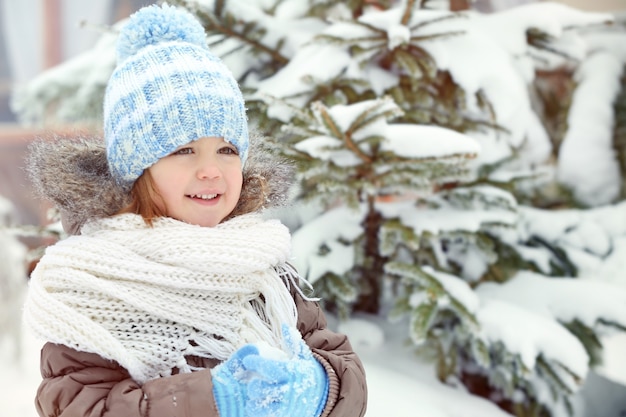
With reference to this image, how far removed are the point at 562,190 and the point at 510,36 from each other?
2.54 ft

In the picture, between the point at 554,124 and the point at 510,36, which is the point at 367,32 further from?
the point at 554,124

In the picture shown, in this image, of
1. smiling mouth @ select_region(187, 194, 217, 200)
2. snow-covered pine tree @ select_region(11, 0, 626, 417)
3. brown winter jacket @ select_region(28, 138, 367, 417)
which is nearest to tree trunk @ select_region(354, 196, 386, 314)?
snow-covered pine tree @ select_region(11, 0, 626, 417)

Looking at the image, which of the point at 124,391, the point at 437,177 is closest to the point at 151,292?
the point at 124,391

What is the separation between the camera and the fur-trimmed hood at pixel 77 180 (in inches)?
39.6

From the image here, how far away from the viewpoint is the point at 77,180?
3.36 ft

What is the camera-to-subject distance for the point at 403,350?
2.08 m

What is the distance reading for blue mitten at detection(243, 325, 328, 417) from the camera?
817 mm

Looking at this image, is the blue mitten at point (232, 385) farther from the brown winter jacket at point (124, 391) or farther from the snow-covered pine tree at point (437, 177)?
the snow-covered pine tree at point (437, 177)

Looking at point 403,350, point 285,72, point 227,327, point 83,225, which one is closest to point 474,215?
point 403,350

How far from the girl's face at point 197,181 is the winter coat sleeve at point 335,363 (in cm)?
24

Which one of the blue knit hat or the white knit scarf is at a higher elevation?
the blue knit hat

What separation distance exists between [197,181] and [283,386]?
0.38 m

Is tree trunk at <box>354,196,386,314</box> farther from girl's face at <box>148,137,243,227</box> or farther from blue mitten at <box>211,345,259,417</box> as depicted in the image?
blue mitten at <box>211,345,259,417</box>

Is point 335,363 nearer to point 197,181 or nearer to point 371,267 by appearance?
point 197,181
